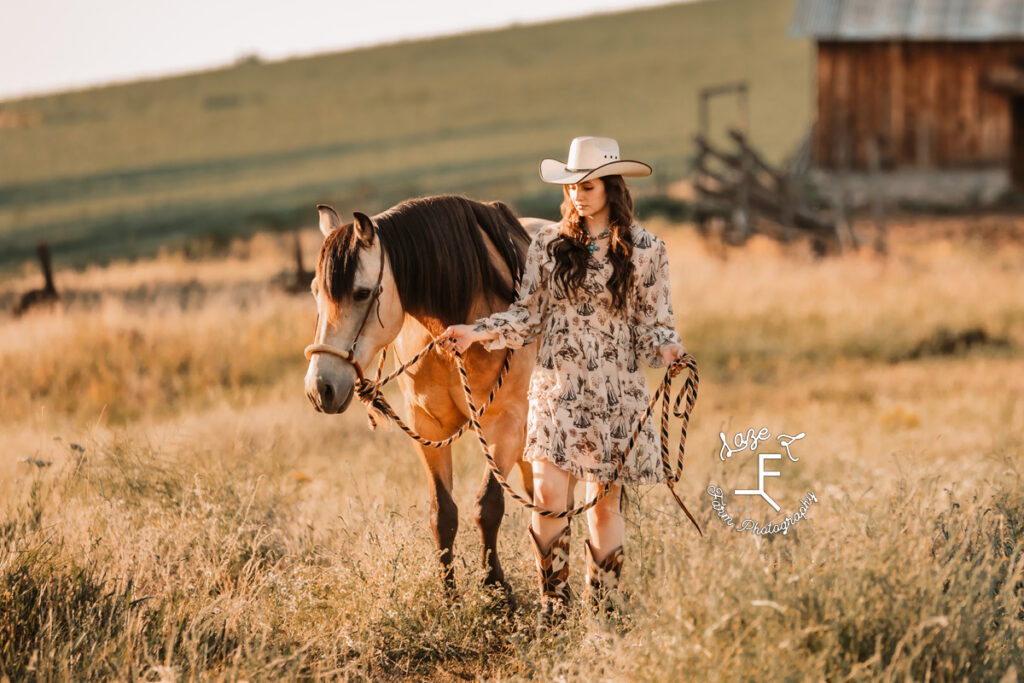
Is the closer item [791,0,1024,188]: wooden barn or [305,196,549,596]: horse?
[305,196,549,596]: horse

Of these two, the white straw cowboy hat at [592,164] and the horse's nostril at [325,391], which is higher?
the white straw cowboy hat at [592,164]

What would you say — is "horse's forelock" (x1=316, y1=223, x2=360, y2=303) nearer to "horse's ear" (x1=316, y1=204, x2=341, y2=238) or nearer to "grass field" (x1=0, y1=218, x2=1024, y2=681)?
"horse's ear" (x1=316, y1=204, x2=341, y2=238)

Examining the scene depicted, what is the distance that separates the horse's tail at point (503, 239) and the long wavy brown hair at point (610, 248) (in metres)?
0.55

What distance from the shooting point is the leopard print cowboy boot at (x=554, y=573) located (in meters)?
4.23

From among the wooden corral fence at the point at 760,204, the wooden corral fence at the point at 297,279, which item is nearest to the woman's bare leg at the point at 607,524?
the wooden corral fence at the point at 297,279

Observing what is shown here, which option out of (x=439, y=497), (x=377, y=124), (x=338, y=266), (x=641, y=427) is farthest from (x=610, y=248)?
(x=377, y=124)

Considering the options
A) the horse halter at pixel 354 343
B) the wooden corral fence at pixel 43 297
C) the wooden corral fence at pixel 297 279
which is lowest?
the wooden corral fence at pixel 297 279

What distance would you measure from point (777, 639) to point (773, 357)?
860cm

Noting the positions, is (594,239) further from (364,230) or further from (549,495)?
(549,495)

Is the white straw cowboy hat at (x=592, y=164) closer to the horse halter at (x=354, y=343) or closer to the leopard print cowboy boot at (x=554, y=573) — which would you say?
the horse halter at (x=354, y=343)

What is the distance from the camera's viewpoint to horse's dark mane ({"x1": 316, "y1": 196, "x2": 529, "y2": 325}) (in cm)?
423

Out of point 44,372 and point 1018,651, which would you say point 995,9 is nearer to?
point 44,372

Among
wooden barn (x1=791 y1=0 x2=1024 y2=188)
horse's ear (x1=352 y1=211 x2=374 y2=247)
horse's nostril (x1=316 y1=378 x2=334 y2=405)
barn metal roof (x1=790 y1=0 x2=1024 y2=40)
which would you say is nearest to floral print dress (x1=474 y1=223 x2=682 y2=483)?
horse's ear (x1=352 y1=211 x2=374 y2=247)

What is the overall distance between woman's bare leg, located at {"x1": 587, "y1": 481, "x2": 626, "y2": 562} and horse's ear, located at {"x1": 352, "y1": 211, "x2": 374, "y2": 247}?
4.38ft
